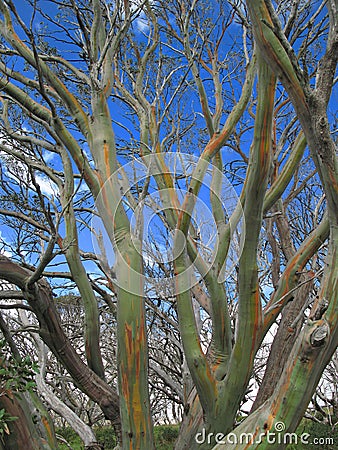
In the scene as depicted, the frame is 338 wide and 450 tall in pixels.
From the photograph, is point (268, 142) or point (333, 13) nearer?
point (333, 13)

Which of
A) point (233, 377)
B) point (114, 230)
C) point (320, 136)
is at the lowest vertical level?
point (233, 377)

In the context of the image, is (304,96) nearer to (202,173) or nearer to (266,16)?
(266,16)

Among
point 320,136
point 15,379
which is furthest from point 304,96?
point 15,379

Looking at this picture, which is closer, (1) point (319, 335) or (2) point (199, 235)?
(1) point (319, 335)

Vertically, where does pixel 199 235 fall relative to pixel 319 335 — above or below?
above

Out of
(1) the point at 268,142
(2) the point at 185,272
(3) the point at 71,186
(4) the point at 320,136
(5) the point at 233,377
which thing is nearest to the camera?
(4) the point at 320,136

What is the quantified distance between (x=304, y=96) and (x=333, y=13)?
410mm

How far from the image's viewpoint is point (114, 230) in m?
3.45

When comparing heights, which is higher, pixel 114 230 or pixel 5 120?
pixel 5 120

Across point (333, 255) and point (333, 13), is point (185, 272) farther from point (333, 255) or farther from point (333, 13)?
point (333, 13)

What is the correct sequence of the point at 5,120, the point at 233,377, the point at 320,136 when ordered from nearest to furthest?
the point at 320,136 < the point at 233,377 < the point at 5,120

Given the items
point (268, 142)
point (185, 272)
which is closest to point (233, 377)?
point (185, 272)

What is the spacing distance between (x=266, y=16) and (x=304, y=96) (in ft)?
1.35

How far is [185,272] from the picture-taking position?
11.0 feet
